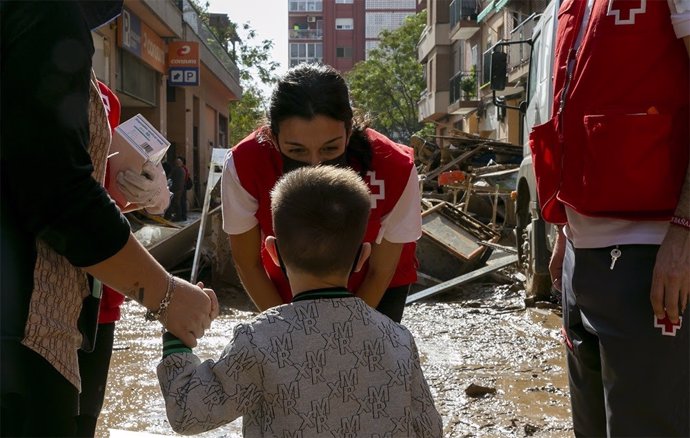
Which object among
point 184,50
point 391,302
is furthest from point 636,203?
point 184,50

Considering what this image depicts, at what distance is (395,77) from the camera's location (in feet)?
185

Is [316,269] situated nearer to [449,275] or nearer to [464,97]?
[449,275]

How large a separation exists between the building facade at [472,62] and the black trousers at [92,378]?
51.4 ft

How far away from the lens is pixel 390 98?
188ft

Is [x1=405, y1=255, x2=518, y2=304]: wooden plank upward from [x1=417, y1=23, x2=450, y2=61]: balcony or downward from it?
downward

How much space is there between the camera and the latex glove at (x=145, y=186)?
7.59 ft

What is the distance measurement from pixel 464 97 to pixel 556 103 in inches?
1324

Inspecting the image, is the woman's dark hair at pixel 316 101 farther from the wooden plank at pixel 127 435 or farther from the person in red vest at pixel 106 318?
the wooden plank at pixel 127 435

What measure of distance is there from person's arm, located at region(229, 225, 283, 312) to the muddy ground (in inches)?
59.7

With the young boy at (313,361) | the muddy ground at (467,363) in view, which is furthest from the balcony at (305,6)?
the young boy at (313,361)

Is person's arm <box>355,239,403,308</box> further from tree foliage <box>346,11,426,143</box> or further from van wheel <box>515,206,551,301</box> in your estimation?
tree foliage <box>346,11,426,143</box>

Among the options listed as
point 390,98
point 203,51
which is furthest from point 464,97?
point 390,98

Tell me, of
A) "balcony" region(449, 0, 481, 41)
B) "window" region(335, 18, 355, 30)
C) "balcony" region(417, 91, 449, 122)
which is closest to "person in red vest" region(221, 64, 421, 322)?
"balcony" region(449, 0, 481, 41)

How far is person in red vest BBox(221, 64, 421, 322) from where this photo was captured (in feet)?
8.31
